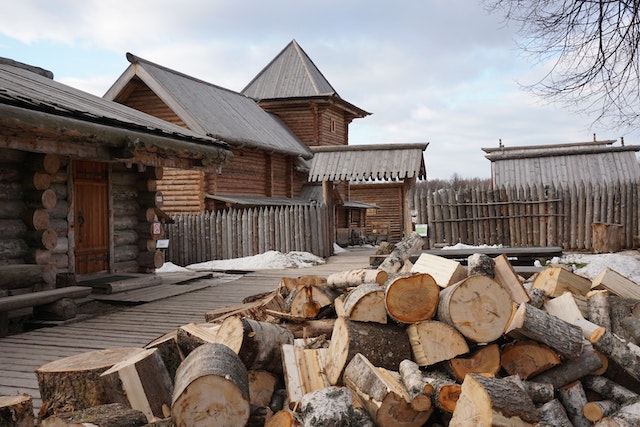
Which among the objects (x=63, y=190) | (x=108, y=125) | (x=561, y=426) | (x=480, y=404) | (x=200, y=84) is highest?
(x=200, y=84)

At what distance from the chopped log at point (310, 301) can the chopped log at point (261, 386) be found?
1084 millimetres

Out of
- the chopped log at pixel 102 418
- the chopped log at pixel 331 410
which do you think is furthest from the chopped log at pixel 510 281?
the chopped log at pixel 102 418

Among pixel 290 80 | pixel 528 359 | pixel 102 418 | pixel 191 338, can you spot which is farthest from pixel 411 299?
pixel 290 80

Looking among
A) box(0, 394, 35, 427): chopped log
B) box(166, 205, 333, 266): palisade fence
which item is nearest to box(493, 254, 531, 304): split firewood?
box(0, 394, 35, 427): chopped log

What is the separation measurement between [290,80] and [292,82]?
255mm

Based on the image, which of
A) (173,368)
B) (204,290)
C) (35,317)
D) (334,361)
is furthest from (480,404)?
(204,290)

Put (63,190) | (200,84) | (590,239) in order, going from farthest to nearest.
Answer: (200,84) < (590,239) < (63,190)

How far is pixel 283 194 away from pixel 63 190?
16.3 metres

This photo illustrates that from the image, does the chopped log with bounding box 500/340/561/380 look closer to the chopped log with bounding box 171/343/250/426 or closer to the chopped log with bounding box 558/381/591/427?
the chopped log with bounding box 558/381/591/427

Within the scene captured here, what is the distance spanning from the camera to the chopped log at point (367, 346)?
12.9ft

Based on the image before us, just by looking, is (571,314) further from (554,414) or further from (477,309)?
(554,414)

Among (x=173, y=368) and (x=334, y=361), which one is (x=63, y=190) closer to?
(x=173, y=368)

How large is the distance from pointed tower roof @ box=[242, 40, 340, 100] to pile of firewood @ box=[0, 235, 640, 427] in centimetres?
2419

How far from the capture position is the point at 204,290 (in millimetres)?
10141
